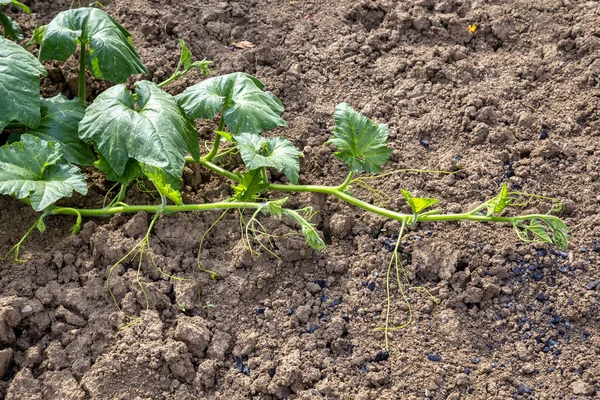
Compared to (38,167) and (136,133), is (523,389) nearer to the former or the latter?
(136,133)

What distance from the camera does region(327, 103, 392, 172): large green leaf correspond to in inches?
131

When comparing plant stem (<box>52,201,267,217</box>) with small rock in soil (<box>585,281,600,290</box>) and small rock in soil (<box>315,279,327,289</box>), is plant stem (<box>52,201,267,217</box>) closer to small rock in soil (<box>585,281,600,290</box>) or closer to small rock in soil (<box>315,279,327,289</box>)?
small rock in soil (<box>315,279,327,289</box>)

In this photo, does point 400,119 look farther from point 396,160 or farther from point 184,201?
point 184,201

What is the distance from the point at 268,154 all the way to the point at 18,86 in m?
1.11

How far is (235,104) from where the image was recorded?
3299mm

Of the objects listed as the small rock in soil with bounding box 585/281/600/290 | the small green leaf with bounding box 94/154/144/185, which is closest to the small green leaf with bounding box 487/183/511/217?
the small rock in soil with bounding box 585/281/600/290

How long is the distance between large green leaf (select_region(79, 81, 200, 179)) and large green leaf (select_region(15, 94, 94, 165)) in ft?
0.68

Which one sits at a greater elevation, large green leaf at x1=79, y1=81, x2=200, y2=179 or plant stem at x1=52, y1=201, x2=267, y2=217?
large green leaf at x1=79, y1=81, x2=200, y2=179

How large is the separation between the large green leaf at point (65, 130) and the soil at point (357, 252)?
0.24 metres

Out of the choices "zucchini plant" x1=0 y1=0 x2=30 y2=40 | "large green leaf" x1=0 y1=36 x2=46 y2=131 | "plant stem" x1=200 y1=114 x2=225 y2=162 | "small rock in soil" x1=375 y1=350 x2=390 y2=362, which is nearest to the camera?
"small rock in soil" x1=375 y1=350 x2=390 y2=362

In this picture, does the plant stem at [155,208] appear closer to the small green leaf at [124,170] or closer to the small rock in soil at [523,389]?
the small green leaf at [124,170]

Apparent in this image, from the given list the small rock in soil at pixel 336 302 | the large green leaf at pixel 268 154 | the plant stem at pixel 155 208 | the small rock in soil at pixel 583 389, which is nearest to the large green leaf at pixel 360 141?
the large green leaf at pixel 268 154

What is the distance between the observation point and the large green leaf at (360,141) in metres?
3.34

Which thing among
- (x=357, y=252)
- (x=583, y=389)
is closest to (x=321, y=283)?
(x=357, y=252)
